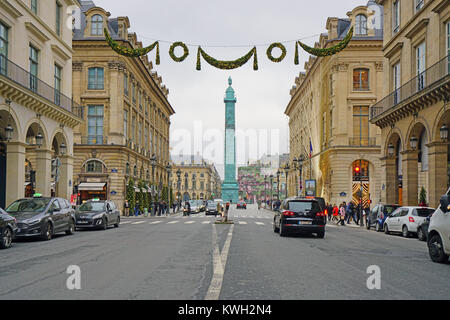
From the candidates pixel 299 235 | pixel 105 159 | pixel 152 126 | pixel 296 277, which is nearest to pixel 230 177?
pixel 152 126

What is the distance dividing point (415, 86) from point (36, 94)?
2153 centimetres

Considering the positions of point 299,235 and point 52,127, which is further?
point 52,127

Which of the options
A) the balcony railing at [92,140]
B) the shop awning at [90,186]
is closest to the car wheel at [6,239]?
the shop awning at [90,186]

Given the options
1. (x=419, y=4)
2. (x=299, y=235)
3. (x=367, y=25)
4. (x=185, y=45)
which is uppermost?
(x=367, y=25)

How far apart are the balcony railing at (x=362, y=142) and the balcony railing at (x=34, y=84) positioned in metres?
27.0

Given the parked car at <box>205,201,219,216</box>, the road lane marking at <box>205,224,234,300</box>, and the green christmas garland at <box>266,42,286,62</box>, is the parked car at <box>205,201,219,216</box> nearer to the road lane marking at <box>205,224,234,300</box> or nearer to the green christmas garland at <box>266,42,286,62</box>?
the green christmas garland at <box>266,42,286,62</box>

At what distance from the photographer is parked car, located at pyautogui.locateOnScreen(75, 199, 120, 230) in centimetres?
2538

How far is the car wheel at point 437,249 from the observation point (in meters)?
12.4

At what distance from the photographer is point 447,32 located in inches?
1013

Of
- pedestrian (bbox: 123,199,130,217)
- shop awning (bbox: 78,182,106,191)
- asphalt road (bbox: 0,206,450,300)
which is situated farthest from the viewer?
pedestrian (bbox: 123,199,130,217)

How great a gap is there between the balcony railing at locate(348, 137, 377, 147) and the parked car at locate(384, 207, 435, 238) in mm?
24884

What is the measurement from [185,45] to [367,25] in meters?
34.5

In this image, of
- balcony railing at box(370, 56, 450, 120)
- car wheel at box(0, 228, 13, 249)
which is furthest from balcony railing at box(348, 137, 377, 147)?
car wheel at box(0, 228, 13, 249)
